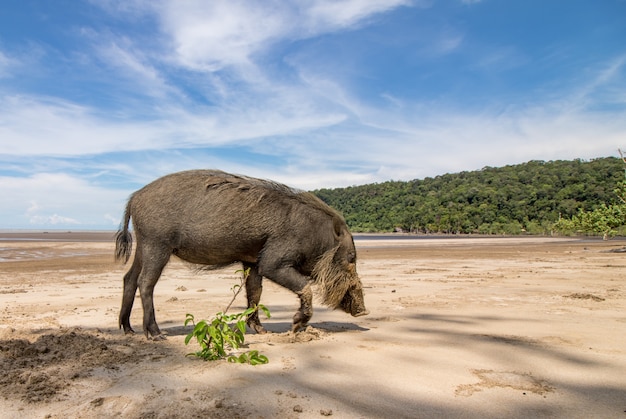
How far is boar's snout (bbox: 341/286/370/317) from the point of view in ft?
21.7

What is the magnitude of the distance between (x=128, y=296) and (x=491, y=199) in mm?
99791

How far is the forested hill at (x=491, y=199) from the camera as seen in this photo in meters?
81.7

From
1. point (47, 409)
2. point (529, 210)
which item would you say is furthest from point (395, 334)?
point (529, 210)

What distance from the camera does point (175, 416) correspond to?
310cm

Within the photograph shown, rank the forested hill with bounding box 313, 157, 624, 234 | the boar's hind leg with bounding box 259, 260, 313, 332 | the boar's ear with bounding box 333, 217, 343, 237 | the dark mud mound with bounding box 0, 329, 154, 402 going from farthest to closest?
the forested hill with bounding box 313, 157, 624, 234, the boar's ear with bounding box 333, 217, 343, 237, the boar's hind leg with bounding box 259, 260, 313, 332, the dark mud mound with bounding box 0, 329, 154, 402

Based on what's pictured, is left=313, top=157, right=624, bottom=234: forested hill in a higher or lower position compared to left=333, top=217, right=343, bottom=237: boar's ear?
higher

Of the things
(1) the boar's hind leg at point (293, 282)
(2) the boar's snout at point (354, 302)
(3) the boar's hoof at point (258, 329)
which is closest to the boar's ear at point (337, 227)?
(2) the boar's snout at point (354, 302)

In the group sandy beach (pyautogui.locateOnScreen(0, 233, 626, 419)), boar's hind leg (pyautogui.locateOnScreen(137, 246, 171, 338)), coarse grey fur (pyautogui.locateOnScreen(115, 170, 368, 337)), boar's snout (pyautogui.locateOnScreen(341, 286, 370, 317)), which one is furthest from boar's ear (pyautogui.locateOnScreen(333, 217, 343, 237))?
boar's hind leg (pyautogui.locateOnScreen(137, 246, 171, 338))

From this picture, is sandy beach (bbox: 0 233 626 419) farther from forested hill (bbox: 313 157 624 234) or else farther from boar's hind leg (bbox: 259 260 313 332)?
forested hill (bbox: 313 157 624 234)

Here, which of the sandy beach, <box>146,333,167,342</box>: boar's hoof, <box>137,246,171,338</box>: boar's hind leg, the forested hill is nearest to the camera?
the sandy beach

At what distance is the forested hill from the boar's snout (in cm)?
6279

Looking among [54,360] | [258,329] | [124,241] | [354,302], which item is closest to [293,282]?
[258,329]

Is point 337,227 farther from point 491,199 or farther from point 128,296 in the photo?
point 491,199

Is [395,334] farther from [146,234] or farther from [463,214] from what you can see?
[463,214]
